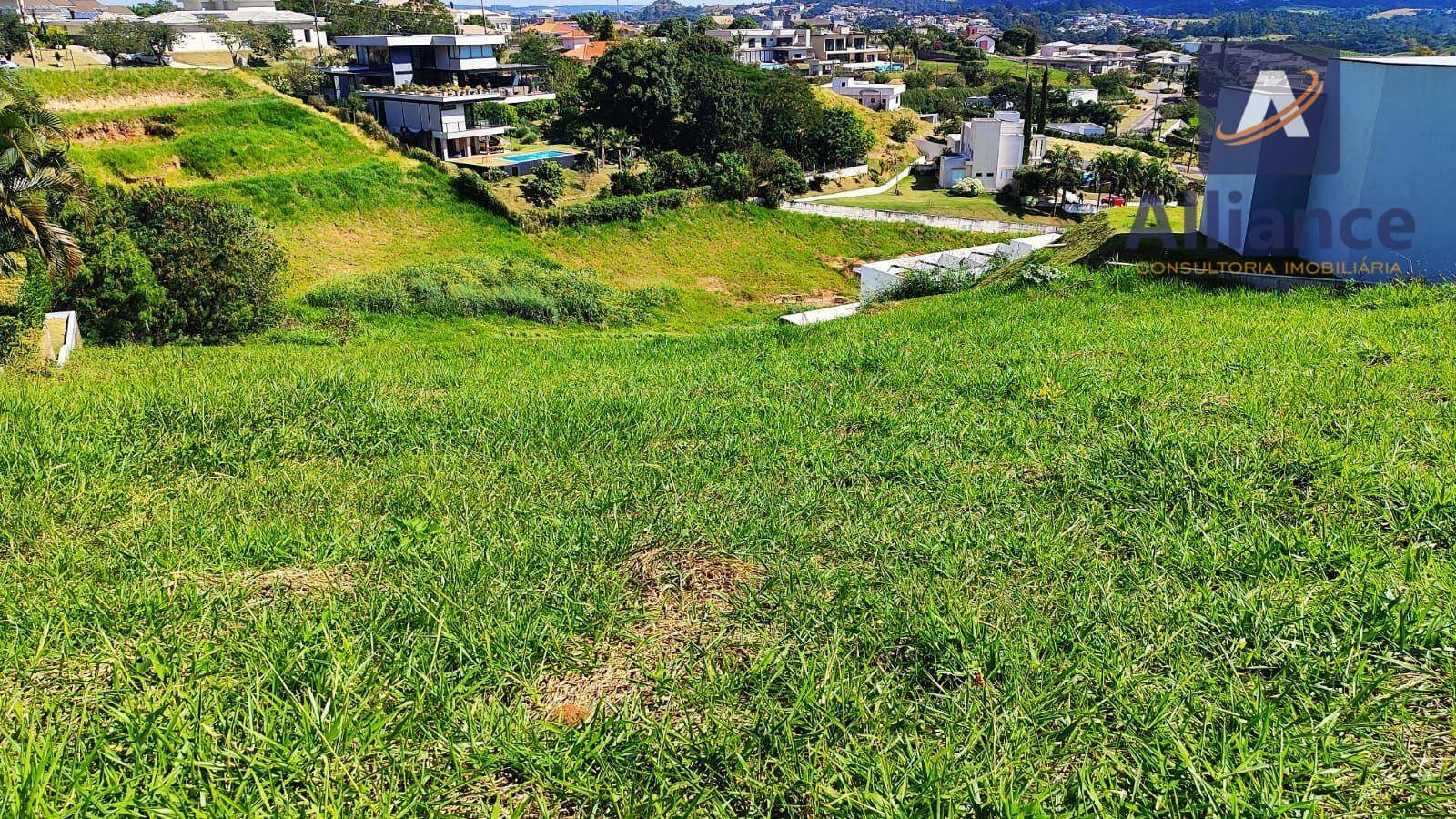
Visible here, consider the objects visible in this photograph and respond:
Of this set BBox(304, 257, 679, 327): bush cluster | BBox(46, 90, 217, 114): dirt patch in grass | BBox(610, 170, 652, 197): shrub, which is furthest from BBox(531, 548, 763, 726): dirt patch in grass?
BBox(46, 90, 217, 114): dirt patch in grass

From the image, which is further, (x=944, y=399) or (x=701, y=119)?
(x=701, y=119)

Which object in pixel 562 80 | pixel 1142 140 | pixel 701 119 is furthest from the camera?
pixel 1142 140

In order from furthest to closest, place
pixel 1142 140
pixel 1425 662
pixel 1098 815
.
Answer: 1. pixel 1142 140
2. pixel 1425 662
3. pixel 1098 815

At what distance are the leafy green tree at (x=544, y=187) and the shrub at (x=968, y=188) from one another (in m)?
19.5

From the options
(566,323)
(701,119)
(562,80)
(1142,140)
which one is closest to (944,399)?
(566,323)

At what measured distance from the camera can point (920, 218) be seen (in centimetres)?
3259

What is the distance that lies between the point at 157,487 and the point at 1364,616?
5563mm

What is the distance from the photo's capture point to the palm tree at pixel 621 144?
36.5 meters

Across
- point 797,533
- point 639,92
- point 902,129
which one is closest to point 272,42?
point 639,92

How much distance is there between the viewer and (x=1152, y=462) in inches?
178

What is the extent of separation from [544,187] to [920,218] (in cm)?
1411

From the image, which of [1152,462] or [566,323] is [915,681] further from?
[566,323]

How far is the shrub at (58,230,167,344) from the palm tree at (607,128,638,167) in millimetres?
24387

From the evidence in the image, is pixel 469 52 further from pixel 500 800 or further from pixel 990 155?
pixel 500 800
